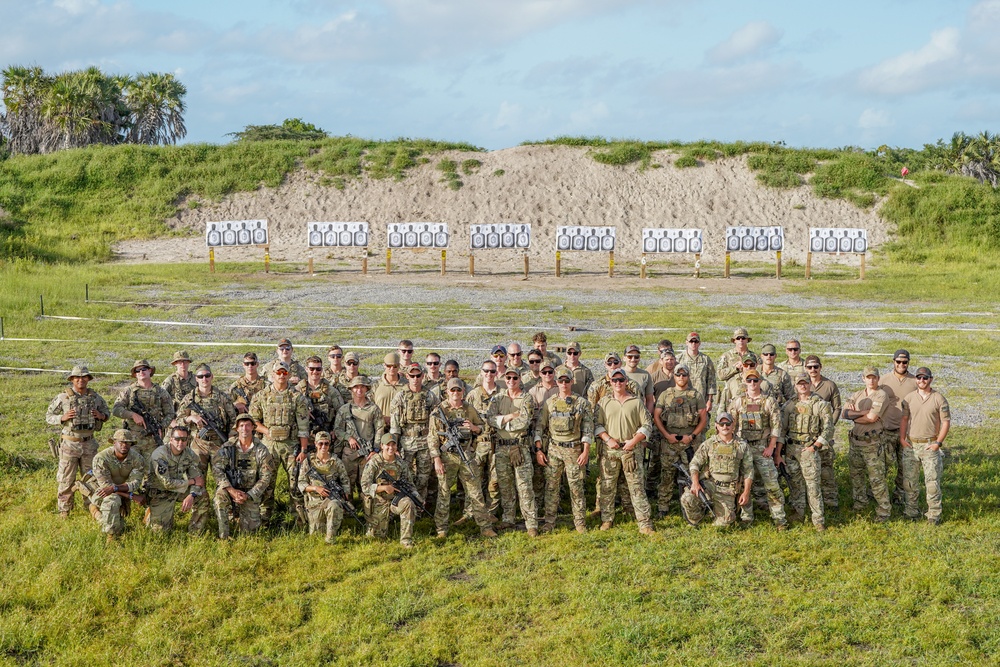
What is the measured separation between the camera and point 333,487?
1248cm

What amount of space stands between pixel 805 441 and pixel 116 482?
9.09 metres

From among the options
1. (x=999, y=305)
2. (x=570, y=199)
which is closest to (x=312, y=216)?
(x=570, y=199)

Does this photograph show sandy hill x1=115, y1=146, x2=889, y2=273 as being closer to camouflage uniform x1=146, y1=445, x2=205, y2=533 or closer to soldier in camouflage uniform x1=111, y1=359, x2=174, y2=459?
soldier in camouflage uniform x1=111, y1=359, x2=174, y2=459

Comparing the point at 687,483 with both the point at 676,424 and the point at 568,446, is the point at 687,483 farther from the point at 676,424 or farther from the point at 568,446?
the point at 568,446

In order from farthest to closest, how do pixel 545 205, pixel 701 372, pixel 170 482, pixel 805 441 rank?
pixel 545 205, pixel 701 372, pixel 805 441, pixel 170 482

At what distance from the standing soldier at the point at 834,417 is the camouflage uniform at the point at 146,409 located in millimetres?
9012

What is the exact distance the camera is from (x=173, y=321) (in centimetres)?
2719

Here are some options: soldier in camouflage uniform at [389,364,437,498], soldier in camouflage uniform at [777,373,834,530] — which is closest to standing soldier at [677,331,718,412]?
soldier in camouflage uniform at [777,373,834,530]

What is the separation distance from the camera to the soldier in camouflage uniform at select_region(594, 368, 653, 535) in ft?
41.3

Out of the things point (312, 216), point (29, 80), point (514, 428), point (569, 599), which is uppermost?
point (29, 80)

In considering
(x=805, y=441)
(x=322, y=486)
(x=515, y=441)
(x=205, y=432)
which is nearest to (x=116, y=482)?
(x=205, y=432)

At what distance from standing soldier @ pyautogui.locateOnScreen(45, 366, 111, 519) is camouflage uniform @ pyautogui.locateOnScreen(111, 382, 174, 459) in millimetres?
347

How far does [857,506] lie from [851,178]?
42.1 meters

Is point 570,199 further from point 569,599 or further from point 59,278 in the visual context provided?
point 569,599
